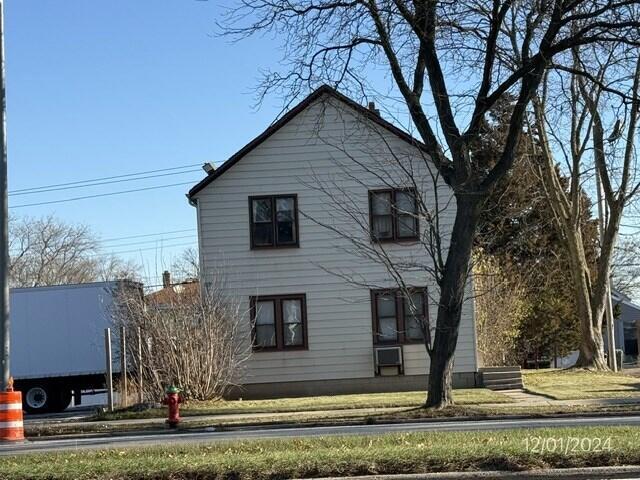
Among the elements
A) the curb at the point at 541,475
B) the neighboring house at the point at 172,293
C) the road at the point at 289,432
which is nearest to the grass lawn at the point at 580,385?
the road at the point at 289,432

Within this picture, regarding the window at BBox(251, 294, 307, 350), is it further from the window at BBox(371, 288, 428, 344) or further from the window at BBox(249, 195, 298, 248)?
the window at BBox(371, 288, 428, 344)

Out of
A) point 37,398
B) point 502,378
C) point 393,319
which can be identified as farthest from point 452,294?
point 37,398

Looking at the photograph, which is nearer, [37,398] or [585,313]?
[37,398]

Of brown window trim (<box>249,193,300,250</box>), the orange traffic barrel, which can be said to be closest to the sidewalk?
the orange traffic barrel

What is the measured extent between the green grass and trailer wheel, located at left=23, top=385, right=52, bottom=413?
7.44 metres

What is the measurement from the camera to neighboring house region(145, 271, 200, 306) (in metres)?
23.2

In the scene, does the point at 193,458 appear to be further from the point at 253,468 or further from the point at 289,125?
the point at 289,125

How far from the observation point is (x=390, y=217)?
25484 mm

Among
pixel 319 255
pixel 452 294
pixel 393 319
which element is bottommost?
pixel 393 319

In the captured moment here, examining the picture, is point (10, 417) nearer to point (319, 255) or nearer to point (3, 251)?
point (3, 251)

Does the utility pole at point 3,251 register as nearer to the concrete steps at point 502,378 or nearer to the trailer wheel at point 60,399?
the trailer wheel at point 60,399

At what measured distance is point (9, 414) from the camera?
15562 millimetres

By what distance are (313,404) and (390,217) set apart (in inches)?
271
